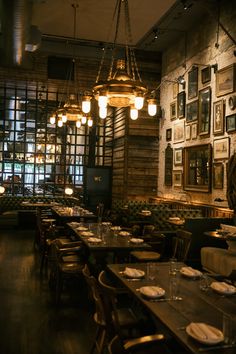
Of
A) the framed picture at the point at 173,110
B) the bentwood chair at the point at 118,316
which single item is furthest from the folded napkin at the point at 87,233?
the framed picture at the point at 173,110

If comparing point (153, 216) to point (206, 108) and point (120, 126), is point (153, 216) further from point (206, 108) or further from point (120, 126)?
point (120, 126)

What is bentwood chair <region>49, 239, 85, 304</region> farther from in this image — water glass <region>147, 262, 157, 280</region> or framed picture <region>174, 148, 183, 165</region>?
framed picture <region>174, 148, 183, 165</region>

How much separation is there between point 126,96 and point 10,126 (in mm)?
8038

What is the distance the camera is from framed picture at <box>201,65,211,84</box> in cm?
866

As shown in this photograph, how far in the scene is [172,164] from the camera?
421 inches

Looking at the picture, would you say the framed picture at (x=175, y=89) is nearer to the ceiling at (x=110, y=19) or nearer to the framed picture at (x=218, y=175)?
the ceiling at (x=110, y=19)

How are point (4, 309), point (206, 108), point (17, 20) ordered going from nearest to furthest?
point (4, 309)
point (17, 20)
point (206, 108)

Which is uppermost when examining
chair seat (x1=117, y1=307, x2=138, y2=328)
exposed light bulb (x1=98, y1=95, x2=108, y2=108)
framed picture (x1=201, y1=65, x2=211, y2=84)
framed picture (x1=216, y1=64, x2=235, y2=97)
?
framed picture (x1=201, y1=65, x2=211, y2=84)

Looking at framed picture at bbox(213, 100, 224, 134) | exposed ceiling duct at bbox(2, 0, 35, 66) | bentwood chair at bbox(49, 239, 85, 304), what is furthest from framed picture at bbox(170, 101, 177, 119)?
bentwood chair at bbox(49, 239, 85, 304)

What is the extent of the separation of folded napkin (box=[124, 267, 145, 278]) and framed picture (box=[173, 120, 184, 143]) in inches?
282

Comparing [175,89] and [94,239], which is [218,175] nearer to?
[175,89]

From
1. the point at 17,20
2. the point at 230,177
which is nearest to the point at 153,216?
the point at 230,177

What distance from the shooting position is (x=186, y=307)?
2.43 metres

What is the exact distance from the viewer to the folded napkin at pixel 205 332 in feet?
6.19
